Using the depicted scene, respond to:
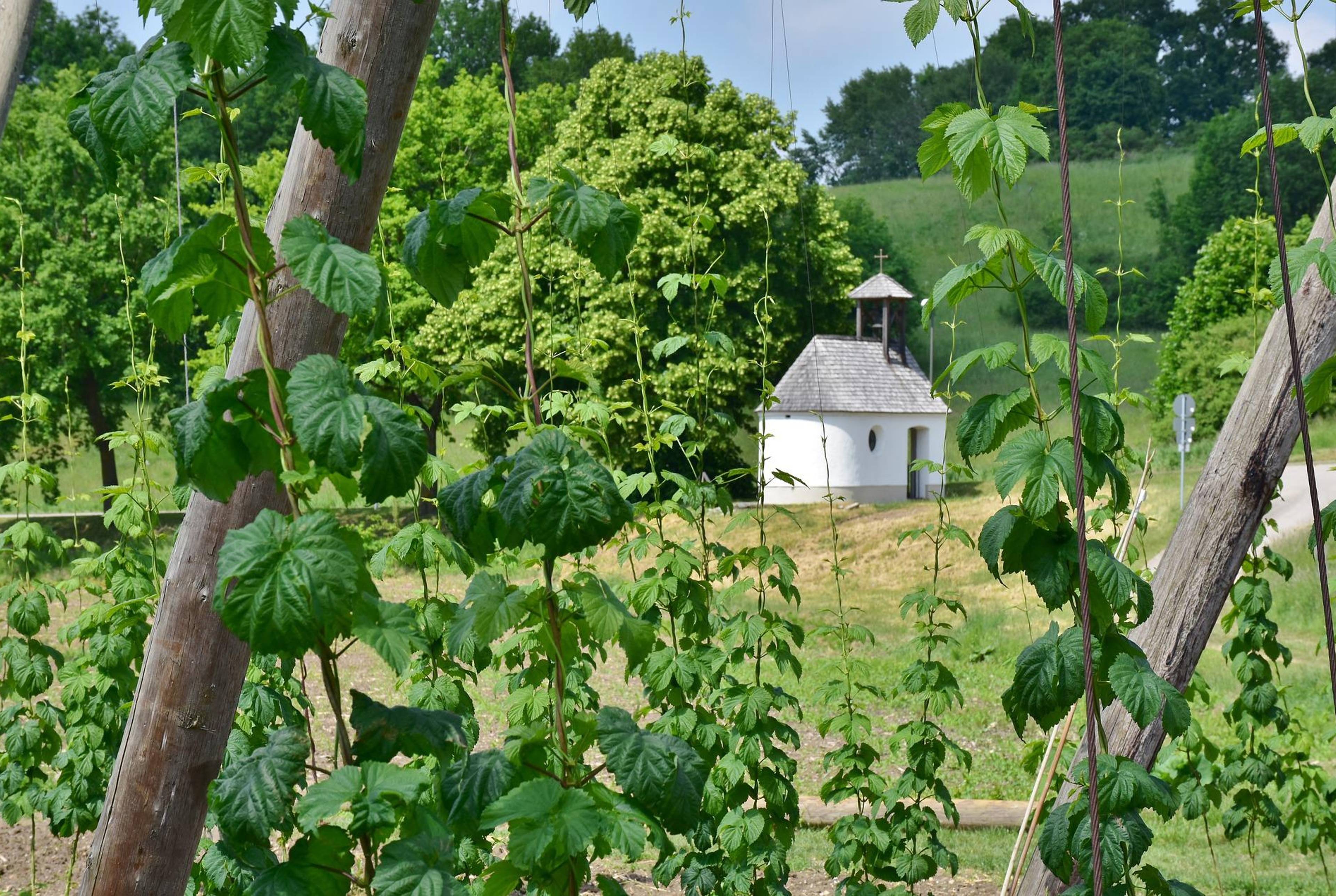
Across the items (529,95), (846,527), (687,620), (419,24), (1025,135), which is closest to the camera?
(1025,135)

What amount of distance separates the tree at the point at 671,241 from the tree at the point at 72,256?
4287mm

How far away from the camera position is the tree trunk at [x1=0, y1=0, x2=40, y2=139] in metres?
2.61

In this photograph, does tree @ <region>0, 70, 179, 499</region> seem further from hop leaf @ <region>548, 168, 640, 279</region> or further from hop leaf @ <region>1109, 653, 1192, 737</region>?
hop leaf @ <region>1109, 653, 1192, 737</region>

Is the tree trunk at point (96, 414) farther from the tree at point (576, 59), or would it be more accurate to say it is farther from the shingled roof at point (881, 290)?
the shingled roof at point (881, 290)

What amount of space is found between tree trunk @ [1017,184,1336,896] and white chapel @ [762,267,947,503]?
15025 mm

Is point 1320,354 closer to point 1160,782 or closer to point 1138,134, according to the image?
point 1160,782

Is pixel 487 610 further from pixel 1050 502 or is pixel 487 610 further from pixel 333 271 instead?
pixel 1050 502

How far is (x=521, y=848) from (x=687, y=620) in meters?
1.99

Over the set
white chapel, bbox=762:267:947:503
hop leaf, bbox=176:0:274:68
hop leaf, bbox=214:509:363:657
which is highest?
hop leaf, bbox=176:0:274:68

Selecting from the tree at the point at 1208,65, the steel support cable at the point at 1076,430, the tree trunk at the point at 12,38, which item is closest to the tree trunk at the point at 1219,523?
the steel support cable at the point at 1076,430

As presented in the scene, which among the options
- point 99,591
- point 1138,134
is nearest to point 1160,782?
point 99,591

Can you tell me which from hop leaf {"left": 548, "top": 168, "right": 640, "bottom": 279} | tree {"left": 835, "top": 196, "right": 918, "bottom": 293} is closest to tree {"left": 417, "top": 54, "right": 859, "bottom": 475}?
tree {"left": 835, "top": 196, "right": 918, "bottom": 293}

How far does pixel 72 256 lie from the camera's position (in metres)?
16.1

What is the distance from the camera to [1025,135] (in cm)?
149
